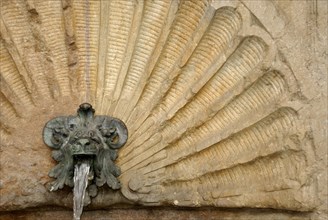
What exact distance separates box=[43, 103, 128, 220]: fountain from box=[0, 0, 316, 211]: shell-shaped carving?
1.6 inches

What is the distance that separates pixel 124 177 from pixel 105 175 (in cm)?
8

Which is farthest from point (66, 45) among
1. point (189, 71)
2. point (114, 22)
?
point (189, 71)

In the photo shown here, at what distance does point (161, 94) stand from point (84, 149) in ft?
1.21

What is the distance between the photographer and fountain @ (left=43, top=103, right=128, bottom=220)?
10.6 feet

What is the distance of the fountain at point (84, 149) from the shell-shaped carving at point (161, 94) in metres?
0.04

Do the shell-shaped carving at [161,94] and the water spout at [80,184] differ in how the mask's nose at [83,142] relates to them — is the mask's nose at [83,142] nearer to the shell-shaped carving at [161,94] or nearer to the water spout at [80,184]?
the water spout at [80,184]

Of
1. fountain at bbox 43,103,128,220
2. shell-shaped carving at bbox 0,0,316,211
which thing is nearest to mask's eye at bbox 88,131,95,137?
fountain at bbox 43,103,128,220

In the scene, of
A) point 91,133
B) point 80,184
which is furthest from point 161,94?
point 80,184

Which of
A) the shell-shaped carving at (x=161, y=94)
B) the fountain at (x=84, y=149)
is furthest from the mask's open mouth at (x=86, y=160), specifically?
the shell-shaped carving at (x=161, y=94)

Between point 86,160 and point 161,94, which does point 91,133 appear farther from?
point 161,94

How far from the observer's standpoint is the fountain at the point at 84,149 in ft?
10.6

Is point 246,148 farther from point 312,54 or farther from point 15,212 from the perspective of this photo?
point 15,212

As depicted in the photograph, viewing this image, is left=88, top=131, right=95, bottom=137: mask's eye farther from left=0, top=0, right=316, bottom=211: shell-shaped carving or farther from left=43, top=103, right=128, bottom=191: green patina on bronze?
left=0, top=0, right=316, bottom=211: shell-shaped carving

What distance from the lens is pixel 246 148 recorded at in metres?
3.38
